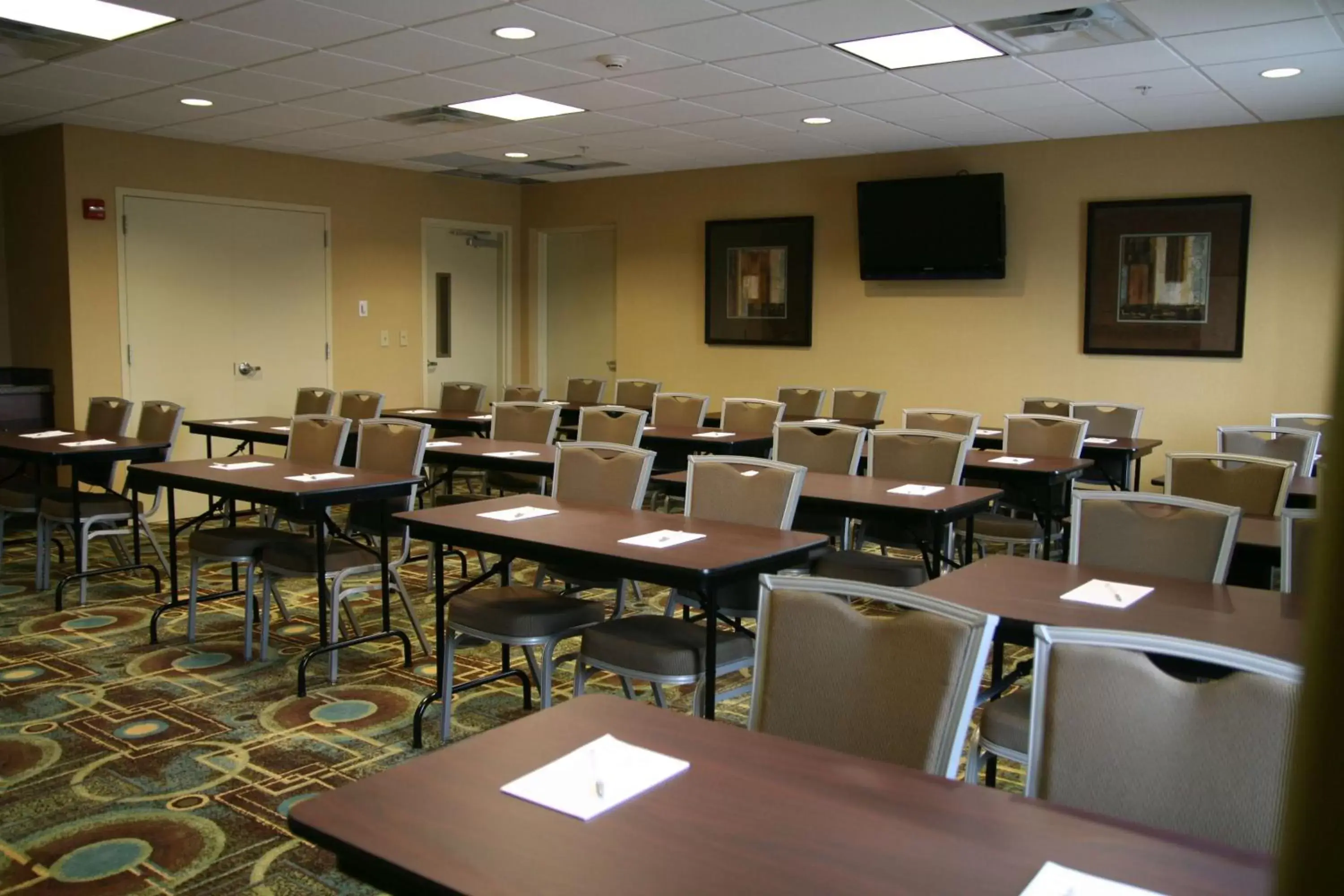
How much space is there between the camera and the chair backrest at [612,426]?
19.5ft

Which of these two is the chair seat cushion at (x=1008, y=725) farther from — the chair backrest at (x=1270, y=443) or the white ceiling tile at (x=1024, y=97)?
the white ceiling tile at (x=1024, y=97)

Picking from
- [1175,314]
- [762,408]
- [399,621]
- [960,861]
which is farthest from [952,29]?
[960,861]

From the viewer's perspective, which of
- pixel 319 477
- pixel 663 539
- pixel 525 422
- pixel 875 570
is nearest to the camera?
pixel 663 539

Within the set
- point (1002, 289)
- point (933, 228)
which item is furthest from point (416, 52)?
point (1002, 289)

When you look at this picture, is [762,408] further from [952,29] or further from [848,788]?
[848,788]

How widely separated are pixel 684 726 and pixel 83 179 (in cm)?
771

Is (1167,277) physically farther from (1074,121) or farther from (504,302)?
(504,302)

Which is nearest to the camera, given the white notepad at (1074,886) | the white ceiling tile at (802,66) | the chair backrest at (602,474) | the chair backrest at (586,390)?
the white notepad at (1074,886)

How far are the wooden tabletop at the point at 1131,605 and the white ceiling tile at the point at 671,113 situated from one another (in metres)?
4.68

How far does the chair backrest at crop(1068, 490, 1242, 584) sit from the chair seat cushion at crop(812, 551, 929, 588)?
99 centimetres

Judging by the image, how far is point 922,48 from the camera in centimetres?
573

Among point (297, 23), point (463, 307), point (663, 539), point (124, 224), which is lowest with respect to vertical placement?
point (663, 539)

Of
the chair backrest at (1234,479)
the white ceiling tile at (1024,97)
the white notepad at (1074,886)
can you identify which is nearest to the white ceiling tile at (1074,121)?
the white ceiling tile at (1024,97)

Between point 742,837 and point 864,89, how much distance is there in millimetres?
5742
